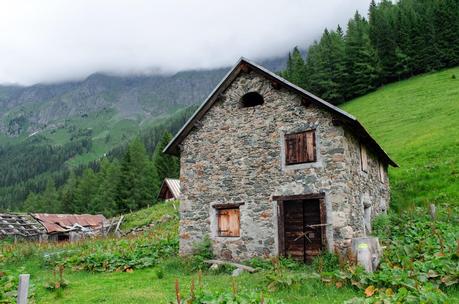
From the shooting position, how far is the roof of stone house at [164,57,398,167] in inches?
661

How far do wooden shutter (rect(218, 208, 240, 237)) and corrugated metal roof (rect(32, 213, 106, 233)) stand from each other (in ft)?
111

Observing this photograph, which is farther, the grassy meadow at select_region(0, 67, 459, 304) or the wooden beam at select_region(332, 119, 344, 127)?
the wooden beam at select_region(332, 119, 344, 127)

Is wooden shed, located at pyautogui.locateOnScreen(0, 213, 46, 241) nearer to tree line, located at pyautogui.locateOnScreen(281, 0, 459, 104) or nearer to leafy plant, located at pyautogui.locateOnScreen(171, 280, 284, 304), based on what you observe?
leafy plant, located at pyautogui.locateOnScreen(171, 280, 284, 304)

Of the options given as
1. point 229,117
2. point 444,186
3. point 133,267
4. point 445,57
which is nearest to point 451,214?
point 444,186

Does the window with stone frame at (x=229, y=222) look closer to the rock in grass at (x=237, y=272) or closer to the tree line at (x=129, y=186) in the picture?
the rock in grass at (x=237, y=272)

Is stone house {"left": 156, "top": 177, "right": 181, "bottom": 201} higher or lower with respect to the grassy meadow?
higher

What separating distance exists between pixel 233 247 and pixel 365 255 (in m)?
6.82

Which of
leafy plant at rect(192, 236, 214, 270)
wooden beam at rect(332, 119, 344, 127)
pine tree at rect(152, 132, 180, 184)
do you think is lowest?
leafy plant at rect(192, 236, 214, 270)

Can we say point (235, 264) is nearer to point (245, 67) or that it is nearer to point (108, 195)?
point (245, 67)

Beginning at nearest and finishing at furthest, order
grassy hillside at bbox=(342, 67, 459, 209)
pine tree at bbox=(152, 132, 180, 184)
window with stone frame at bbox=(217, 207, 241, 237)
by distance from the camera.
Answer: window with stone frame at bbox=(217, 207, 241, 237) → grassy hillside at bbox=(342, 67, 459, 209) → pine tree at bbox=(152, 132, 180, 184)

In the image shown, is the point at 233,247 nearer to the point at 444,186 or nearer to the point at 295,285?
the point at 295,285

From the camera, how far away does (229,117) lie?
1948 centimetres

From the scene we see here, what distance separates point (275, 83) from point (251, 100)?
204cm

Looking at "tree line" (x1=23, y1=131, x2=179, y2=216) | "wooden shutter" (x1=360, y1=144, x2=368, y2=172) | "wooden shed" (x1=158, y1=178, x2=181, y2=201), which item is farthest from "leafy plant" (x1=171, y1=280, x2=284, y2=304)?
"tree line" (x1=23, y1=131, x2=179, y2=216)
